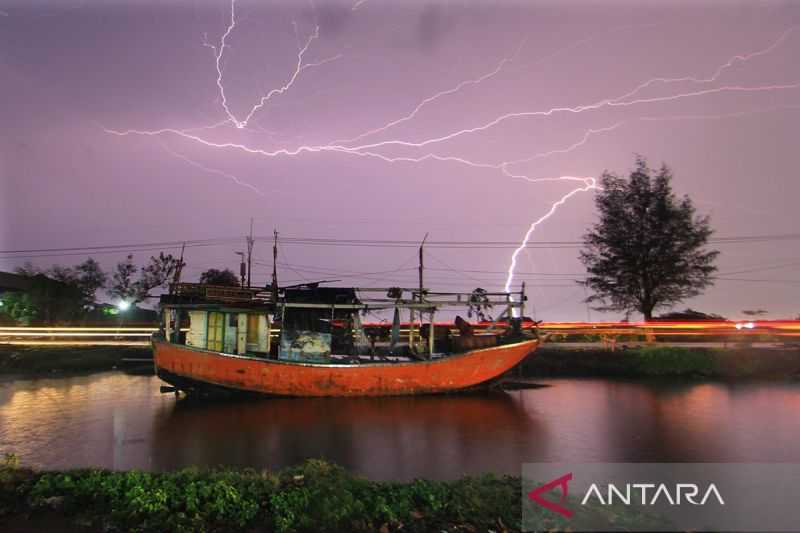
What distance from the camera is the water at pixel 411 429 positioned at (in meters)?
10.0

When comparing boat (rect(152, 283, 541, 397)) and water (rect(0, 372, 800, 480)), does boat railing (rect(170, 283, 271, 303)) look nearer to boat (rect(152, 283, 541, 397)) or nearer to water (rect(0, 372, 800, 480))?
boat (rect(152, 283, 541, 397))

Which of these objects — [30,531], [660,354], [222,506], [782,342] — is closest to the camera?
[30,531]

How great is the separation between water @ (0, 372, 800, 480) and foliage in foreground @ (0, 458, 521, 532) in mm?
2646

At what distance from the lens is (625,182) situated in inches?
1141

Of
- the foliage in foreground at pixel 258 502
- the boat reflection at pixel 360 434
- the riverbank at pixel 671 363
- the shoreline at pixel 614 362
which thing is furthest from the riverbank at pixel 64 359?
the riverbank at pixel 671 363

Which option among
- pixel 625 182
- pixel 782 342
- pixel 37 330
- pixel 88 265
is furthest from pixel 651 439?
pixel 88 265

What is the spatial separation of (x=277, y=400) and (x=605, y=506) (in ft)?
Answer: 41.8

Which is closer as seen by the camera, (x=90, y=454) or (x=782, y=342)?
(x=90, y=454)

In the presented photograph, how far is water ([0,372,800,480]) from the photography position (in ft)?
32.9

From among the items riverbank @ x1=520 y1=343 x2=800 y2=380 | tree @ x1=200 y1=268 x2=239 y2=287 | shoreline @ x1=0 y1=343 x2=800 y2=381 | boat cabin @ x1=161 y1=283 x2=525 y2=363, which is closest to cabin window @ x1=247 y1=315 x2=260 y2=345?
boat cabin @ x1=161 y1=283 x2=525 y2=363

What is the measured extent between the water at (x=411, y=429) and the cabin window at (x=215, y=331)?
2019 mm

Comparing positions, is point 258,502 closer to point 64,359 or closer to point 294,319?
point 294,319

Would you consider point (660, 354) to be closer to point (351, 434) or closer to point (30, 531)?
point (351, 434)

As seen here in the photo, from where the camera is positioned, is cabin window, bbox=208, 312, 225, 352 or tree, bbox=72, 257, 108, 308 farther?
tree, bbox=72, 257, 108, 308
